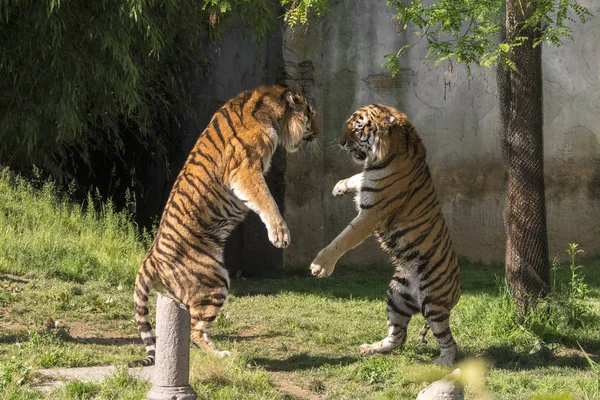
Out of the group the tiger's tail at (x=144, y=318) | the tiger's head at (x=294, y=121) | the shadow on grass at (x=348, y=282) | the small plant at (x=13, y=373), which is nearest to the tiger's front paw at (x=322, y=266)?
the tiger's head at (x=294, y=121)

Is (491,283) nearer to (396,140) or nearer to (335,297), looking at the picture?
(335,297)

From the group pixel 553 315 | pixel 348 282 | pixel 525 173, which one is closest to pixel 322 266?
pixel 525 173

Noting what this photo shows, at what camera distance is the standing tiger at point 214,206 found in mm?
4992

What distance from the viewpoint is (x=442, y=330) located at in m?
5.16

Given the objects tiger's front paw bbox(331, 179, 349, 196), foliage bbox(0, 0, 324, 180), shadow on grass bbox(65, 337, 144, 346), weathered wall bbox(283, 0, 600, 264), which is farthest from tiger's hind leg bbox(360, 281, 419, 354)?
weathered wall bbox(283, 0, 600, 264)

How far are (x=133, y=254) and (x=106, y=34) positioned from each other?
82.9 inches

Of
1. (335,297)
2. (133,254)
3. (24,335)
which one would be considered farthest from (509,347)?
(133,254)

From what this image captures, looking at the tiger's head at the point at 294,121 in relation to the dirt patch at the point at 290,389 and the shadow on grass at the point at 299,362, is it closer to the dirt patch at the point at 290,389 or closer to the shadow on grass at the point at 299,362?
the shadow on grass at the point at 299,362

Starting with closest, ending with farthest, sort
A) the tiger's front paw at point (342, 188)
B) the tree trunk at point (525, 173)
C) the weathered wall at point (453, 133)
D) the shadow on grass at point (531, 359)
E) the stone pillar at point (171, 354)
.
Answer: the stone pillar at point (171, 354) < the shadow on grass at point (531, 359) < the tiger's front paw at point (342, 188) < the tree trunk at point (525, 173) < the weathered wall at point (453, 133)

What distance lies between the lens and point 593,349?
226 inches

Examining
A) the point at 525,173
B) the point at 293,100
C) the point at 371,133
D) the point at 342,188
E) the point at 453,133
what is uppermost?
the point at 453,133

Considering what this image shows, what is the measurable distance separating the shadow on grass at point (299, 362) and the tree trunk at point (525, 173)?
1624mm

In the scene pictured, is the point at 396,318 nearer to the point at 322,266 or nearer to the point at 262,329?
the point at 322,266

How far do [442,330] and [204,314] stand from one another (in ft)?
4.85
